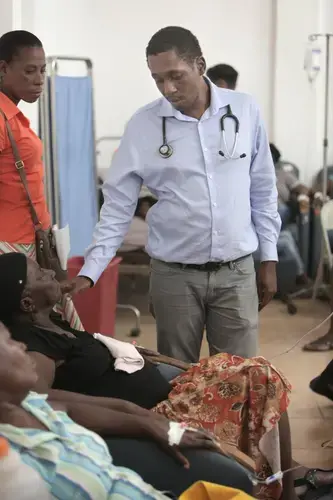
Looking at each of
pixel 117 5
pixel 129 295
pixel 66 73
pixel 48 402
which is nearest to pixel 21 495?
pixel 48 402

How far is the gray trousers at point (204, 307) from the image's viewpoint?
96.3 inches

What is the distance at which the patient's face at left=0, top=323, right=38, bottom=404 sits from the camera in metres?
1.51

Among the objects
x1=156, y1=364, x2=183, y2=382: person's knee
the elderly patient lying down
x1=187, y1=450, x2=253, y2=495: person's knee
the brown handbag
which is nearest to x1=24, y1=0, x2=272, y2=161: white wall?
the brown handbag

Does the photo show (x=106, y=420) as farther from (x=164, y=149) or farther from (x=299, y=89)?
(x=299, y=89)

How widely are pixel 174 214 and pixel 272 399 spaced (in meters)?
0.70

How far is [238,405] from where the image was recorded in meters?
2.09

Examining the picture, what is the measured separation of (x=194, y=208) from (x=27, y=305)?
2.21 ft

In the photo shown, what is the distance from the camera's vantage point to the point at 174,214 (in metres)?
2.43

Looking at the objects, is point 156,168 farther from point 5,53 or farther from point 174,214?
point 5,53

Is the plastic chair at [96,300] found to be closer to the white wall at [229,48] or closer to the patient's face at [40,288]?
the patient's face at [40,288]

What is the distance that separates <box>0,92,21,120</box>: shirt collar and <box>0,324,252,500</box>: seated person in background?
3.79ft

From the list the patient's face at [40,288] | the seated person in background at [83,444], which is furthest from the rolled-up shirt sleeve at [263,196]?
the seated person in background at [83,444]

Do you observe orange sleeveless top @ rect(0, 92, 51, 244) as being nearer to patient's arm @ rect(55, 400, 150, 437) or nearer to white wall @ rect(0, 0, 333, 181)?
patient's arm @ rect(55, 400, 150, 437)

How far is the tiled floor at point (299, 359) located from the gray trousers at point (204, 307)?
719 mm
